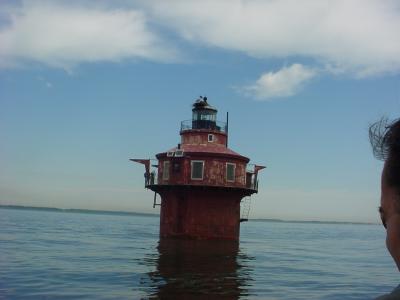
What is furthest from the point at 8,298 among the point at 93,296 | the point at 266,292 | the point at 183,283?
the point at 266,292

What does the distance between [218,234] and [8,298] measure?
19330mm

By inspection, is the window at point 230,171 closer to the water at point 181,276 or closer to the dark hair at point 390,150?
the water at point 181,276

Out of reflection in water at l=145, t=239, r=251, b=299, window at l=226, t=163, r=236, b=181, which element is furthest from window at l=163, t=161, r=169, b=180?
reflection in water at l=145, t=239, r=251, b=299

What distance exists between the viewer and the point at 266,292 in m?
18.5

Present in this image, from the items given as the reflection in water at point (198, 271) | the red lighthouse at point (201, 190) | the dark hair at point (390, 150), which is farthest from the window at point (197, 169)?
the dark hair at point (390, 150)

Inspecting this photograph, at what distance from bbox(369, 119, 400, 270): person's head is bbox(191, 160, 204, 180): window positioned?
31930mm

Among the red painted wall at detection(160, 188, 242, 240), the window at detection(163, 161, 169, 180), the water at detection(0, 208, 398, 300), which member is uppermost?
the window at detection(163, 161, 169, 180)

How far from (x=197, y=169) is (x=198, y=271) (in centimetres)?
1216

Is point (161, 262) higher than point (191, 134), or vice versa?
point (191, 134)

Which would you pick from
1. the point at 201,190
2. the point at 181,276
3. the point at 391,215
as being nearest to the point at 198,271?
the point at 181,276

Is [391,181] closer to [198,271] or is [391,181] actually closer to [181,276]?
[181,276]

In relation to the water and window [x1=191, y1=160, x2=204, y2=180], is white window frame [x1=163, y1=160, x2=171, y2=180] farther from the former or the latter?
the water

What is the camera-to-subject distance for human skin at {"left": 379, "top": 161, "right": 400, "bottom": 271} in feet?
4.80

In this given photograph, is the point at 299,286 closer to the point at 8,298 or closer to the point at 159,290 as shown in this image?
the point at 159,290
